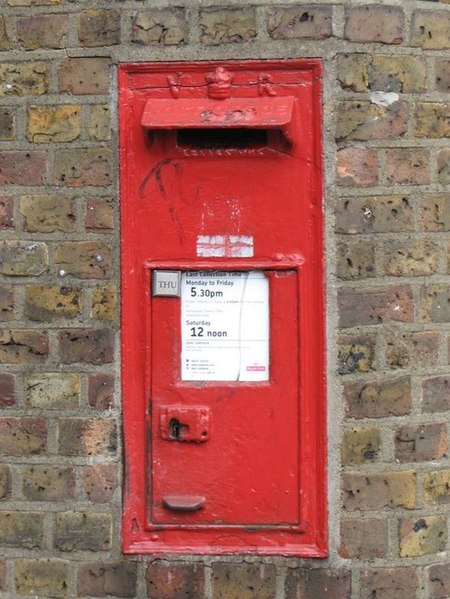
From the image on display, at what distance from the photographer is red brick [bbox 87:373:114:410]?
2.25 m

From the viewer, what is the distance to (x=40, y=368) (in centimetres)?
227

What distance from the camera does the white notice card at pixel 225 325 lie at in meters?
2.19

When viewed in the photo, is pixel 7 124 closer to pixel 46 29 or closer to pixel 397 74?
pixel 46 29

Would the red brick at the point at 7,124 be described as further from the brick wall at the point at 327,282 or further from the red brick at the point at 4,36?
the red brick at the point at 4,36

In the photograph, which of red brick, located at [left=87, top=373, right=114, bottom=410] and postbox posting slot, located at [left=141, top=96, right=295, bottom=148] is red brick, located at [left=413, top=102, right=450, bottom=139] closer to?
postbox posting slot, located at [left=141, top=96, right=295, bottom=148]

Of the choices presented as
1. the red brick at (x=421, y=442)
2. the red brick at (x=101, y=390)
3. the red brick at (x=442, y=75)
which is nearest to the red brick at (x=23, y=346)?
the red brick at (x=101, y=390)

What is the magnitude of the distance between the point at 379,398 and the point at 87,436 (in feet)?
2.76

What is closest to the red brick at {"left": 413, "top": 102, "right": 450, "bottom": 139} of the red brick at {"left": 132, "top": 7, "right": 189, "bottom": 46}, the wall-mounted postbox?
the wall-mounted postbox

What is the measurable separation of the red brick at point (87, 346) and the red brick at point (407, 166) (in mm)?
913

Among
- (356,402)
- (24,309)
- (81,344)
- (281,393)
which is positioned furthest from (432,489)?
(24,309)

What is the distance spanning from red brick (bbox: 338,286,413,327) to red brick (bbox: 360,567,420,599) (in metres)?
0.71

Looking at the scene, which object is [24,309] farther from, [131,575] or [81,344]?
[131,575]

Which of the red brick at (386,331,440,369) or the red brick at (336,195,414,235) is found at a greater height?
the red brick at (336,195,414,235)

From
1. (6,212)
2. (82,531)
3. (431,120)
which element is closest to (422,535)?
(82,531)
